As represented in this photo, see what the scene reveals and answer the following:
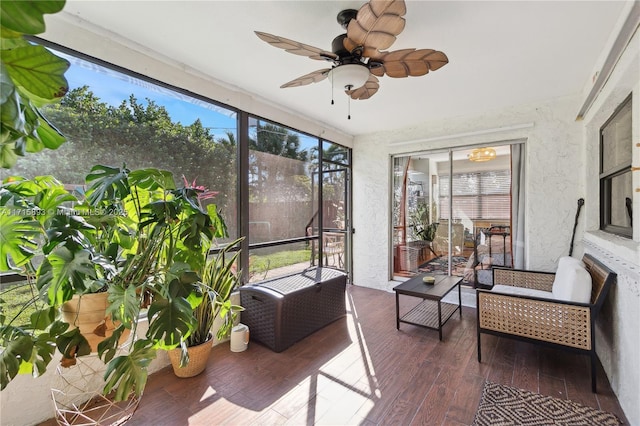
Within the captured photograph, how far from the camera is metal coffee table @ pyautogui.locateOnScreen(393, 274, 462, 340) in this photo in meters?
2.85

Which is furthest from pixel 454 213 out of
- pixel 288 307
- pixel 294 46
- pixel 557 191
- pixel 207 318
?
pixel 207 318

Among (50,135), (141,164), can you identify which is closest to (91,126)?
(141,164)

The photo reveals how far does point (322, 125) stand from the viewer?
13.9 ft

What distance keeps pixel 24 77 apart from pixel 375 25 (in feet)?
4.76

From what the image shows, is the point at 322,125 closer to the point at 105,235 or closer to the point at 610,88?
the point at 610,88

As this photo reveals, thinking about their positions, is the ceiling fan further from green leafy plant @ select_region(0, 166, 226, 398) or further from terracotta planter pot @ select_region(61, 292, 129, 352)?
terracotta planter pot @ select_region(61, 292, 129, 352)

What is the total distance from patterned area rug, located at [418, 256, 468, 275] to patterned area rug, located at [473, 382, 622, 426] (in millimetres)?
2256

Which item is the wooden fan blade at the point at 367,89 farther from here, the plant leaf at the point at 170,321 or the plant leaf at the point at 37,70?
the plant leaf at the point at 170,321

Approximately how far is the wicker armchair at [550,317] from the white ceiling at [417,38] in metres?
1.78

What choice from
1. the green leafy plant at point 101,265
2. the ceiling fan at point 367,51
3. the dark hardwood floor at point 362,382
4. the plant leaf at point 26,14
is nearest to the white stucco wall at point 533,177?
the dark hardwood floor at point 362,382

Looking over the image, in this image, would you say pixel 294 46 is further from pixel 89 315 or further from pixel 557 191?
pixel 557 191

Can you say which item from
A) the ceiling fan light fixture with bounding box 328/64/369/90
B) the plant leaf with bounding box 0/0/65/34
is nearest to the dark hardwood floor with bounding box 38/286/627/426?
the plant leaf with bounding box 0/0/65/34

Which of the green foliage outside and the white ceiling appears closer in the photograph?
the white ceiling

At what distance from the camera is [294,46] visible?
1.64 meters
